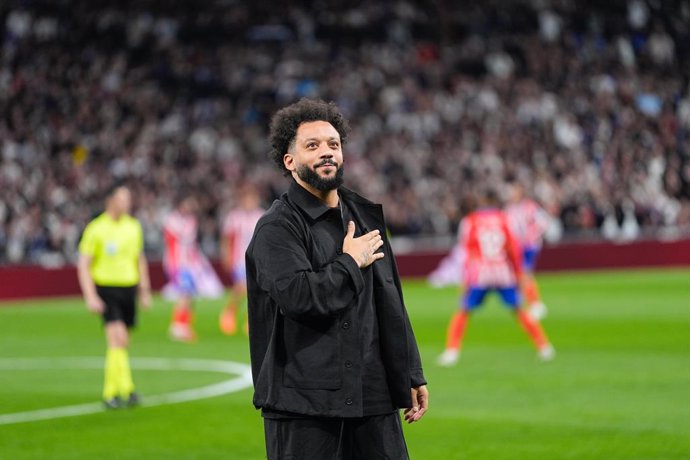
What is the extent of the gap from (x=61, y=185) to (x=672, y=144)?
56.2 feet

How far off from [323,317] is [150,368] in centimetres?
1118

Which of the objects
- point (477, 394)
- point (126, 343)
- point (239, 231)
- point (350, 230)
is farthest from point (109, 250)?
point (239, 231)

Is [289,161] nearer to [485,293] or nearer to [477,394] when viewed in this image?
[477,394]

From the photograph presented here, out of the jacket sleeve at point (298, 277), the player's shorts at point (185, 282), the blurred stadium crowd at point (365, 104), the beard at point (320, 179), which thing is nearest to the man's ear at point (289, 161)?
the beard at point (320, 179)

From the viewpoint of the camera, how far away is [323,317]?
207 inches

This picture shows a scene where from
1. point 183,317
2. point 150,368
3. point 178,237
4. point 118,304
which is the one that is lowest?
point 150,368

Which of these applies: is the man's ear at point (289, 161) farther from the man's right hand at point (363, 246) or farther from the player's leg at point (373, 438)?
the player's leg at point (373, 438)

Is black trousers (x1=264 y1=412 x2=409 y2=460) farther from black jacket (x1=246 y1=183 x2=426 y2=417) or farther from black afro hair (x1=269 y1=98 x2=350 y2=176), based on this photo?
black afro hair (x1=269 y1=98 x2=350 y2=176)

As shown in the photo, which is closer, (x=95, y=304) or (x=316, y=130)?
(x=316, y=130)

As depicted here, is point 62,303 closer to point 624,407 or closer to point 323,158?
point 624,407

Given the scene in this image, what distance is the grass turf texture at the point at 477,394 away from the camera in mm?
10117

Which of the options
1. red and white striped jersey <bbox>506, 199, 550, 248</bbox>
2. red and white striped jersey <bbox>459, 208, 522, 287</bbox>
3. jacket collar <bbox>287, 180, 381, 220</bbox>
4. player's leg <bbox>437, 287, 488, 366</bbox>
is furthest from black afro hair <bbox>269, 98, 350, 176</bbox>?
red and white striped jersey <bbox>506, 199, 550, 248</bbox>

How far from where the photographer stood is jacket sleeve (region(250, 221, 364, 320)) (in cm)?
516

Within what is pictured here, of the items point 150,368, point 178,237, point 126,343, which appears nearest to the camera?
point 126,343
